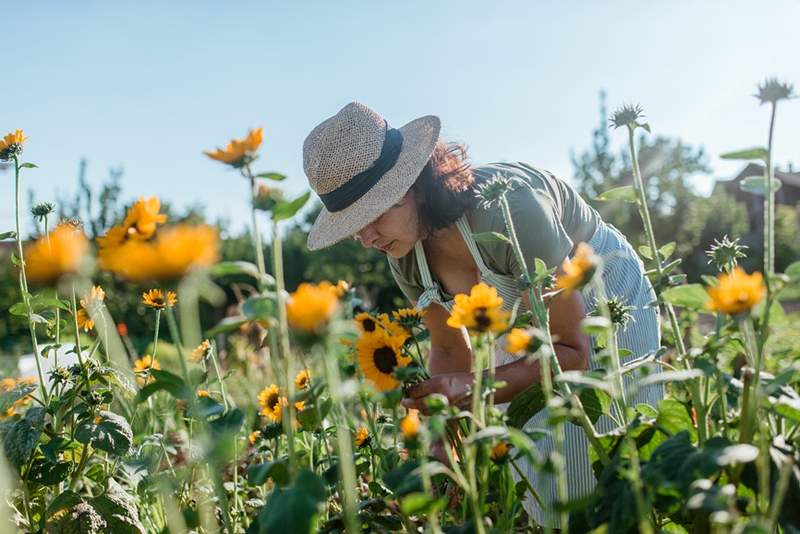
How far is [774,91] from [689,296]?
1.08ft

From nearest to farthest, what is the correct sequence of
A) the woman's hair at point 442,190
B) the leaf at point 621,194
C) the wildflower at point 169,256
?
the wildflower at point 169,256
the leaf at point 621,194
the woman's hair at point 442,190

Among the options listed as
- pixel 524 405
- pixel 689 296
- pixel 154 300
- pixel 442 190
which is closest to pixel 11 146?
pixel 154 300

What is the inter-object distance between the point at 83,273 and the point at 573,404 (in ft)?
2.27

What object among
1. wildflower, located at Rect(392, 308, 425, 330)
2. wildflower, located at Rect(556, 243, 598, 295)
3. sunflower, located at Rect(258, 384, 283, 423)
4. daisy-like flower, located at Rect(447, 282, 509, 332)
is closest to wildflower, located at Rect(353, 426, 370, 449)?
sunflower, located at Rect(258, 384, 283, 423)

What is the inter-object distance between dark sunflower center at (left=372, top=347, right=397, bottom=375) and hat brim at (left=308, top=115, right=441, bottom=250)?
1.56 feet

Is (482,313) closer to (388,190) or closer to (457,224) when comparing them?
(388,190)

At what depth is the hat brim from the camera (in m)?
1.72

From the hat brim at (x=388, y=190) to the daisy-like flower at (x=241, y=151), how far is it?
82 cm

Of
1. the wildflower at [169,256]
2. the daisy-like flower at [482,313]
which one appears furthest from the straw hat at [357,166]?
the wildflower at [169,256]

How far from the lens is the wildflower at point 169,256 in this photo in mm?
735

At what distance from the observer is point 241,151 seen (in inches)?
34.7

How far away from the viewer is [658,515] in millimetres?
1184

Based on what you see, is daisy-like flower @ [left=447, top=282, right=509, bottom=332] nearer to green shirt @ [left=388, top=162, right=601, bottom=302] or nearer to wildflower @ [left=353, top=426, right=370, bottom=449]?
green shirt @ [left=388, top=162, right=601, bottom=302]

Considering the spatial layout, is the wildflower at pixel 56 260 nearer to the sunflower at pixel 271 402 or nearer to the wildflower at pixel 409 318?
the wildflower at pixel 409 318
